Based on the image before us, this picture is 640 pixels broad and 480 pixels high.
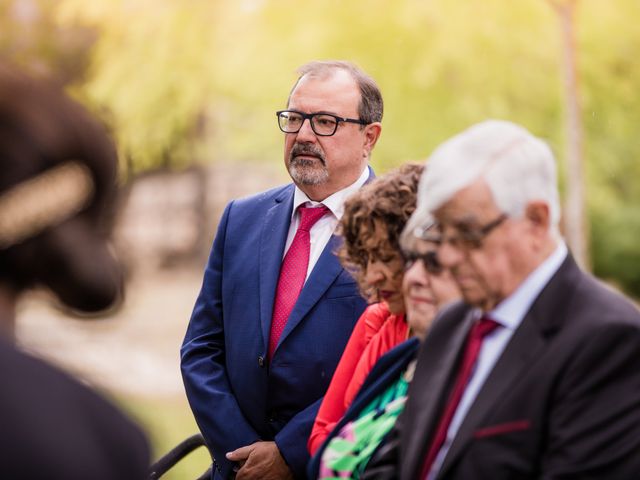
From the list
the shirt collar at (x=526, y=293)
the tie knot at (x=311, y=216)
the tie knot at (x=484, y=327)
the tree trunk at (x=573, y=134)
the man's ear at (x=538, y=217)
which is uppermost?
the man's ear at (x=538, y=217)

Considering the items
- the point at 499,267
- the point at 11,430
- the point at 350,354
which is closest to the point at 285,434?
the point at 350,354

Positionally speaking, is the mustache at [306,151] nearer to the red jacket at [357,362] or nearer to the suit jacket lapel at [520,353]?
the red jacket at [357,362]

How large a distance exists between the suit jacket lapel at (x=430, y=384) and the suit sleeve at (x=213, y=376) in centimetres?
136

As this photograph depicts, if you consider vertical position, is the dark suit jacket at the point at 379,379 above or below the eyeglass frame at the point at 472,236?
below

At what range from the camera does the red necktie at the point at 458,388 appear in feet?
9.12

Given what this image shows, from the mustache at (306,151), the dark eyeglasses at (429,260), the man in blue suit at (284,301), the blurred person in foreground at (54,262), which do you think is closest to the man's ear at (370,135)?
the man in blue suit at (284,301)

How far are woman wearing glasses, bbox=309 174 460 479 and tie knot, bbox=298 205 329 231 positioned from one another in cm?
115

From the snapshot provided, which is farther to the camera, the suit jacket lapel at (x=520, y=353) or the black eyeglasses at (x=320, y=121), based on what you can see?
the black eyeglasses at (x=320, y=121)

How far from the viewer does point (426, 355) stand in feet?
9.82

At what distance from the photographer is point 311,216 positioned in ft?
14.5

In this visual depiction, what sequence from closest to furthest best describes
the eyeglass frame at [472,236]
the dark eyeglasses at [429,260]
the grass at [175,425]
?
the eyeglass frame at [472,236], the dark eyeglasses at [429,260], the grass at [175,425]

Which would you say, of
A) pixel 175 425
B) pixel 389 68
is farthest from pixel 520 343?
pixel 175 425

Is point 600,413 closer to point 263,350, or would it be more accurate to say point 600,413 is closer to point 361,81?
point 263,350

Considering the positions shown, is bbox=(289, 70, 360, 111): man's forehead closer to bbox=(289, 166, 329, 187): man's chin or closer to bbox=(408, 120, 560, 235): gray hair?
bbox=(289, 166, 329, 187): man's chin
